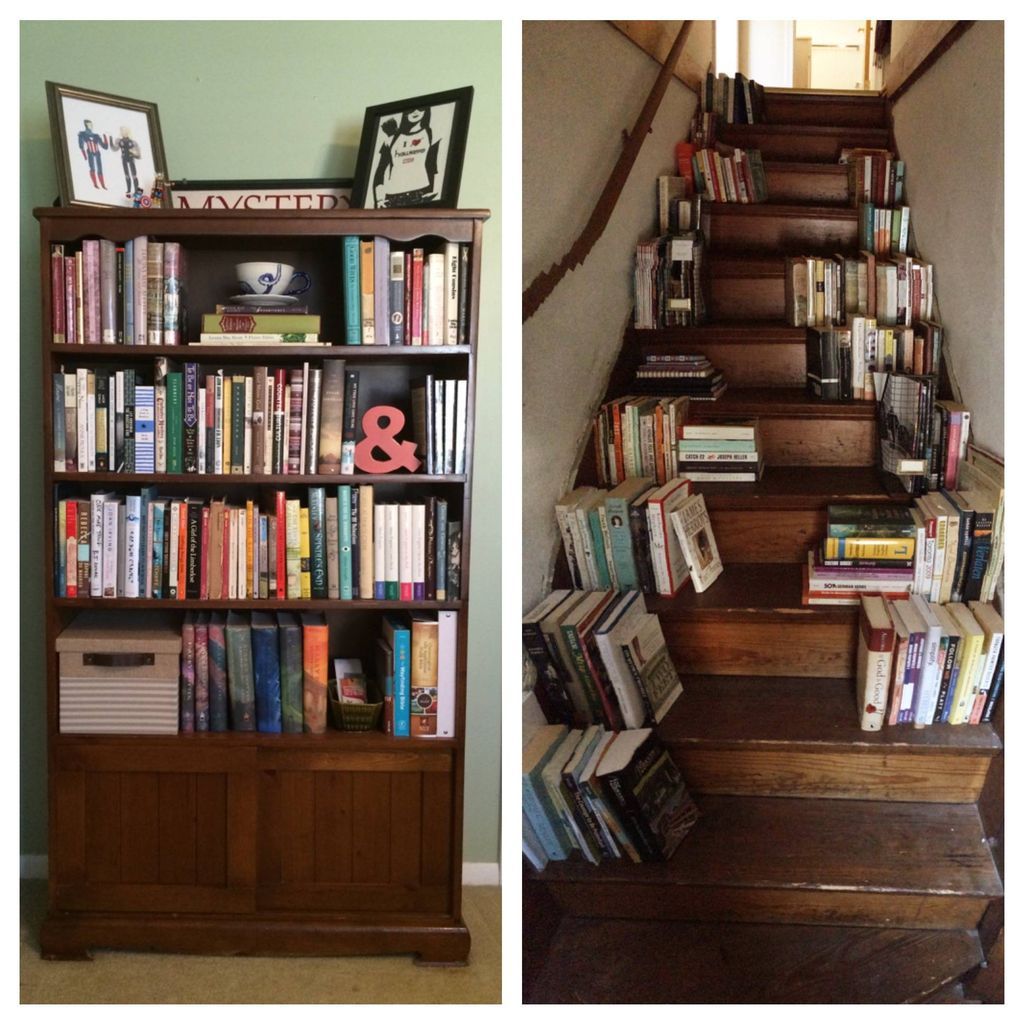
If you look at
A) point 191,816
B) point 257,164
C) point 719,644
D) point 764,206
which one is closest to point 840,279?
point 764,206

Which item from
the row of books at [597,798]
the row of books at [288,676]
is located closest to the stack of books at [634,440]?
the row of books at [288,676]

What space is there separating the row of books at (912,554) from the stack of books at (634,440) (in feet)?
1.28

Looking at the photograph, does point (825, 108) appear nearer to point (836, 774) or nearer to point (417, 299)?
point (417, 299)

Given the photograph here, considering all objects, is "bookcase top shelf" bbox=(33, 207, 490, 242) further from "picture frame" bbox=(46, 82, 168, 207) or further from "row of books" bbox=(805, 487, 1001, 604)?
"row of books" bbox=(805, 487, 1001, 604)

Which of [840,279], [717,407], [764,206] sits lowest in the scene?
[717,407]

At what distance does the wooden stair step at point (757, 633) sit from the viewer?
2.20 metres

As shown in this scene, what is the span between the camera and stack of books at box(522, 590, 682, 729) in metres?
1.96

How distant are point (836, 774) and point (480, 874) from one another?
3.17ft

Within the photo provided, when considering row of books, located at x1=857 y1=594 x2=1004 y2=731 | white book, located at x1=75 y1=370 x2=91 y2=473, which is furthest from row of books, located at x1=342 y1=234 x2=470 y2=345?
row of books, located at x1=857 y1=594 x2=1004 y2=731

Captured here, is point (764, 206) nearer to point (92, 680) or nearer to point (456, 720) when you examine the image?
point (456, 720)

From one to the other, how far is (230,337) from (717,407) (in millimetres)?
1202

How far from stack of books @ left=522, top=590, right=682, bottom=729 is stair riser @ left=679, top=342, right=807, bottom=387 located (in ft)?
3.46

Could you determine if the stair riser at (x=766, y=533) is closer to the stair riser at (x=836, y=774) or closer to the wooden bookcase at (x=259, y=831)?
the stair riser at (x=836, y=774)

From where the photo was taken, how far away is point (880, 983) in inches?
71.7
